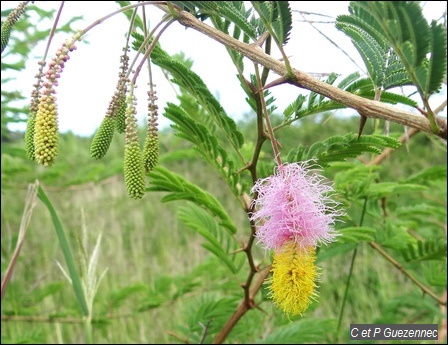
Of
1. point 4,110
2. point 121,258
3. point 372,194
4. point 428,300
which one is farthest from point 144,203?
point 372,194

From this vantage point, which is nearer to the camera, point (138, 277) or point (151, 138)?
point (151, 138)

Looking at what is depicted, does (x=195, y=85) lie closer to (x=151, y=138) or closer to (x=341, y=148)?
(x=151, y=138)

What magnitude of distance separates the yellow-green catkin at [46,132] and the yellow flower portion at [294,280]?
0.32m

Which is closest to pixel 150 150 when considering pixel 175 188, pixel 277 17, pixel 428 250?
pixel 277 17

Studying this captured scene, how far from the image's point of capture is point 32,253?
509 cm

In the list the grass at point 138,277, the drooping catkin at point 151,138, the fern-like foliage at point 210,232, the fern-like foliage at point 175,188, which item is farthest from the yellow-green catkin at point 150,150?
the grass at point 138,277

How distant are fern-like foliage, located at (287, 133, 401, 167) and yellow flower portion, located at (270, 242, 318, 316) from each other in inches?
9.7

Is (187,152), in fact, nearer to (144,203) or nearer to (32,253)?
(32,253)

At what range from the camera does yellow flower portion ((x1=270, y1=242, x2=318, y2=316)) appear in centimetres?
76

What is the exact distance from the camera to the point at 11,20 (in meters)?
0.88

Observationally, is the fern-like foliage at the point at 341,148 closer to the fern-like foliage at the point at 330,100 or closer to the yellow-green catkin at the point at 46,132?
the fern-like foliage at the point at 330,100

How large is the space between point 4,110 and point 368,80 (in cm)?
208

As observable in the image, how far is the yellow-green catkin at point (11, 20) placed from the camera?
34.1 inches

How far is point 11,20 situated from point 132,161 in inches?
11.3
